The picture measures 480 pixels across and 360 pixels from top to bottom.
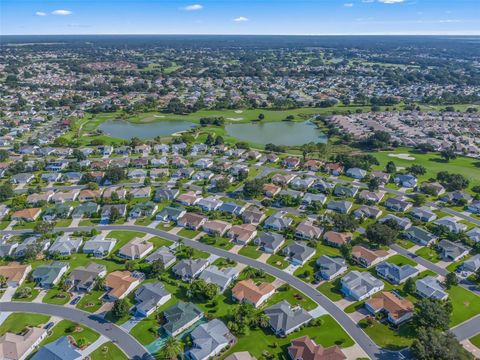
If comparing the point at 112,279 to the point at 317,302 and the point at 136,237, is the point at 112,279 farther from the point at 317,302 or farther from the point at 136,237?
the point at 317,302

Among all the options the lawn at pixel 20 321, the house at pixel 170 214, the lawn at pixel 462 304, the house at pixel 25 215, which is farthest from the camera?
the house at pixel 170 214

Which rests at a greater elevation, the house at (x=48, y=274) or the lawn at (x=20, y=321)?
the house at (x=48, y=274)

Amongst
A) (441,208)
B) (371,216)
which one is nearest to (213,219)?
(371,216)

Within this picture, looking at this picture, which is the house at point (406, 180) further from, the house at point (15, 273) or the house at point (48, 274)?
the house at point (15, 273)

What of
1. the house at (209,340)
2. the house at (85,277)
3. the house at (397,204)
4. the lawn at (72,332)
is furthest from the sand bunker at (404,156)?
the lawn at (72,332)

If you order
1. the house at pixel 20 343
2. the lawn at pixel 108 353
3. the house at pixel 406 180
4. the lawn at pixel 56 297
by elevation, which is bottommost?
the lawn at pixel 108 353

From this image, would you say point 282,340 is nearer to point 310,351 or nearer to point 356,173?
→ point 310,351

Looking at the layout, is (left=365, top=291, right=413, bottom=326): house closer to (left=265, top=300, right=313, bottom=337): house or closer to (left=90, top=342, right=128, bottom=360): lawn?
(left=265, top=300, right=313, bottom=337): house

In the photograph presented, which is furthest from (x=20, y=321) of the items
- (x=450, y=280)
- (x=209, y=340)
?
(x=450, y=280)
